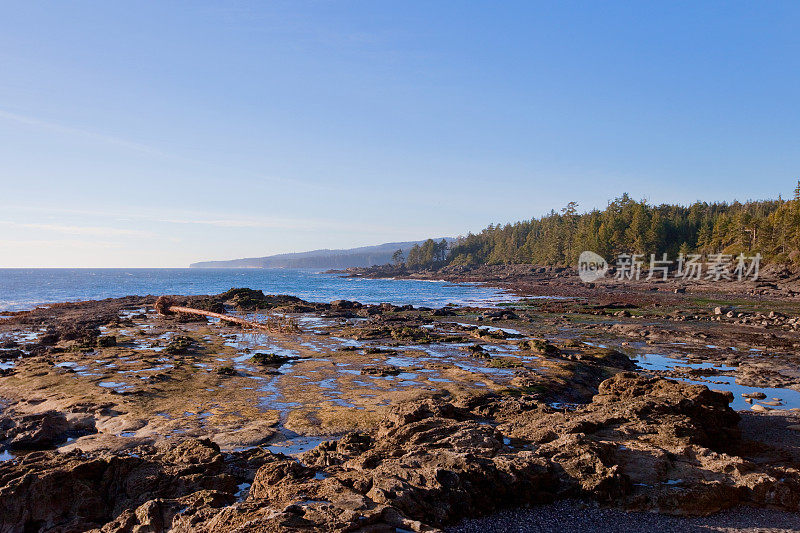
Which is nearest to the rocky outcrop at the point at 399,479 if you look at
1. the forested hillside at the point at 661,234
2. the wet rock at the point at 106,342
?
the wet rock at the point at 106,342

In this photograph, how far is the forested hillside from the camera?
9106 cm

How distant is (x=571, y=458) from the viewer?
10.1 meters

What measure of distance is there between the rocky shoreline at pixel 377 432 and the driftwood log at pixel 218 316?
5.49 meters

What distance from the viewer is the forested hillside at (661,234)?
91.1 meters

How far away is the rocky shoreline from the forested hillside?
78478mm

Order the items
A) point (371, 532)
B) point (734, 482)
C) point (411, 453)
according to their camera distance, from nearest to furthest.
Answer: point (371, 532), point (734, 482), point (411, 453)

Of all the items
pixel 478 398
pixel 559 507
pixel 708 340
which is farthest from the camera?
pixel 708 340

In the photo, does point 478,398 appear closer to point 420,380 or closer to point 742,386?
point 420,380

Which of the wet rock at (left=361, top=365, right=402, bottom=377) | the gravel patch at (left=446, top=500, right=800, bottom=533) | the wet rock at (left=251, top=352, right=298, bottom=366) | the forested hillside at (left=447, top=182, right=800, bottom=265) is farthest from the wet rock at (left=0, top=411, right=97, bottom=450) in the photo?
the forested hillside at (left=447, top=182, right=800, bottom=265)

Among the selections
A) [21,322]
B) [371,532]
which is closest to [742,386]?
[371,532]

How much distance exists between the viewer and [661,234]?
382ft

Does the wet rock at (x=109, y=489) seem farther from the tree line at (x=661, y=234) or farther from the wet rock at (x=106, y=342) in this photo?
the tree line at (x=661, y=234)

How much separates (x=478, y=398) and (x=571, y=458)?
6.43m

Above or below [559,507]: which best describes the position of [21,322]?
below
